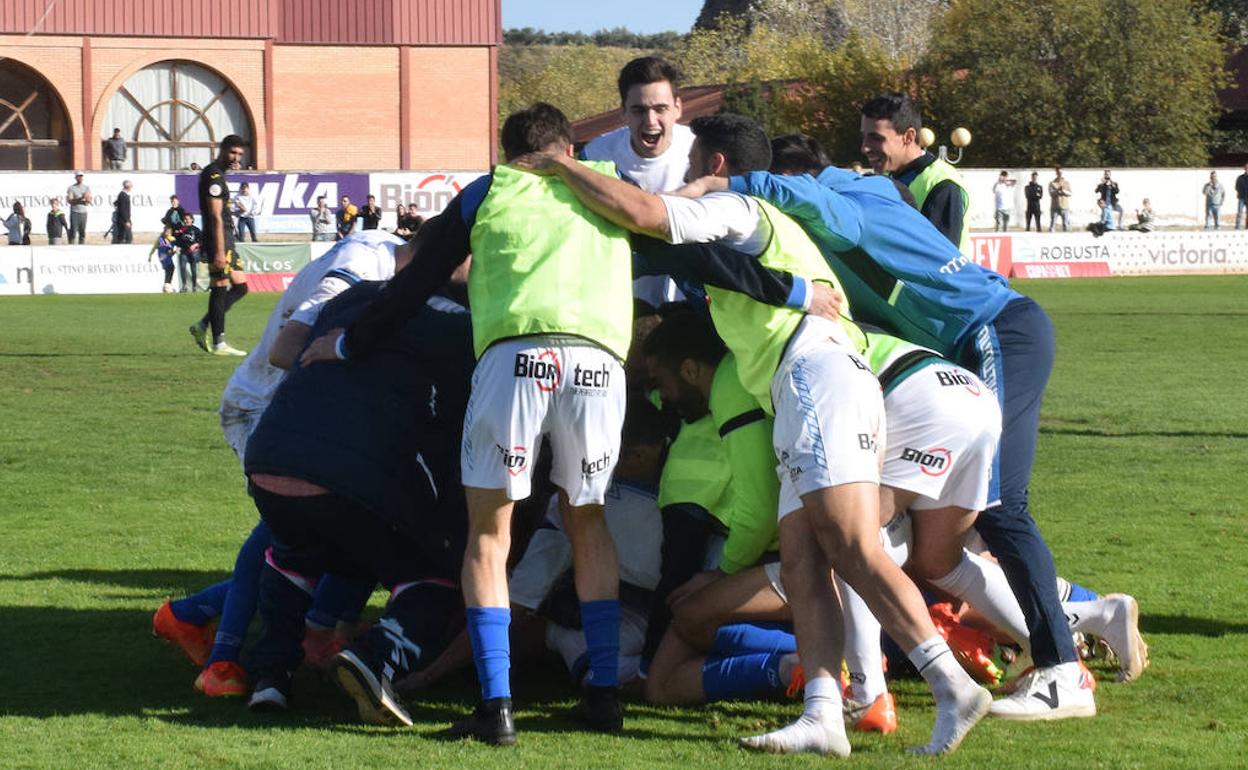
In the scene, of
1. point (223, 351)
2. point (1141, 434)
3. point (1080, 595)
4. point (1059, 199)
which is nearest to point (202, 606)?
point (1080, 595)

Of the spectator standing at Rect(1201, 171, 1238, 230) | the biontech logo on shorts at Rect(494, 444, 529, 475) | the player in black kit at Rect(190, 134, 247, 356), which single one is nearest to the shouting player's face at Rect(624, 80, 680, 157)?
the biontech logo on shorts at Rect(494, 444, 529, 475)

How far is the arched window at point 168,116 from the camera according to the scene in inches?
2110

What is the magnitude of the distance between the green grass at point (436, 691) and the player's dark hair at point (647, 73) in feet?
8.97

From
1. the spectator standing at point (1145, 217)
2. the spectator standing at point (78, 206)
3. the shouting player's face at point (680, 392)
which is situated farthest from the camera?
the spectator standing at point (1145, 217)

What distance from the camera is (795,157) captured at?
19.6 feet

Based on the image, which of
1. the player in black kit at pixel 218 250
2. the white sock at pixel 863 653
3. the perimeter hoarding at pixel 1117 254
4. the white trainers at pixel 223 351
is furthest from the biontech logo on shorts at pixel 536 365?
the perimeter hoarding at pixel 1117 254

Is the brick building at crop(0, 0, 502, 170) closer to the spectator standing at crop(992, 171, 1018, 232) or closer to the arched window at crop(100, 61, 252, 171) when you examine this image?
the arched window at crop(100, 61, 252, 171)

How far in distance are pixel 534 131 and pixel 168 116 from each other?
51121 millimetres

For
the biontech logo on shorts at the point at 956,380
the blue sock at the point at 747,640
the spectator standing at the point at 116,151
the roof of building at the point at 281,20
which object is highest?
the roof of building at the point at 281,20

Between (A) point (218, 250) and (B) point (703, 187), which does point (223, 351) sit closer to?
(A) point (218, 250)

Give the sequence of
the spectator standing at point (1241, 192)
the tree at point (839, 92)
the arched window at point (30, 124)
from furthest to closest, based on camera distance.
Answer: the tree at point (839, 92)
the arched window at point (30, 124)
the spectator standing at point (1241, 192)

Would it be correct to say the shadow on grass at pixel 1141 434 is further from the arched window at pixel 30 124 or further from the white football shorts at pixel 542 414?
the arched window at pixel 30 124

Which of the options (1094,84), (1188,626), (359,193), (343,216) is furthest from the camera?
(1094,84)

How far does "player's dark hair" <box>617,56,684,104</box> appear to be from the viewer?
24.5 ft
